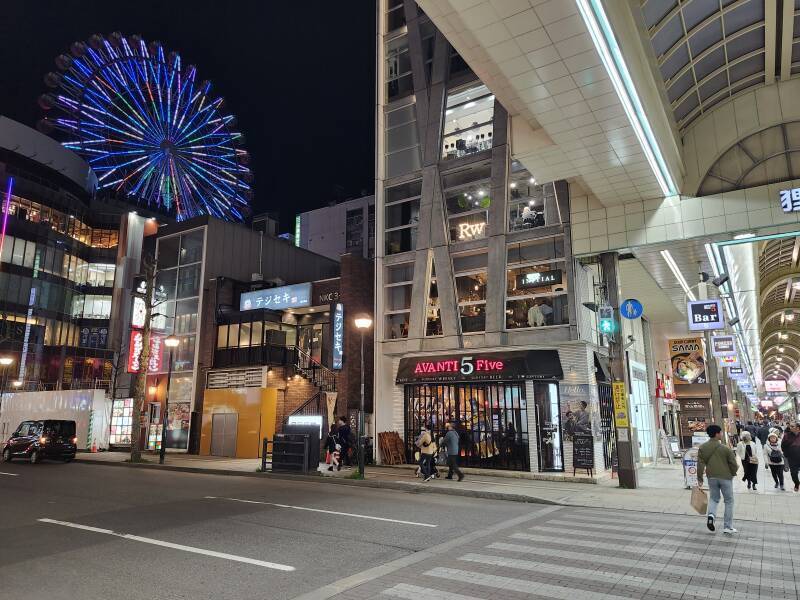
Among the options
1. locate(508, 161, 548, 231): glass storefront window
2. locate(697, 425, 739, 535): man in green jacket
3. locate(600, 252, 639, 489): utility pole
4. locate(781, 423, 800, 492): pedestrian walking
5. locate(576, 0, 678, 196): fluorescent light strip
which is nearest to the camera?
locate(697, 425, 739, 535): man in green jacket

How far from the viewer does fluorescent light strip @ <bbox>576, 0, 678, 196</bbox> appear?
908 centimetres

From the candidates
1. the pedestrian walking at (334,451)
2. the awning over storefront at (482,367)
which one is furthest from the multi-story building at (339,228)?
the pedestrian walking at (334,451)

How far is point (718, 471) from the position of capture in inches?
357

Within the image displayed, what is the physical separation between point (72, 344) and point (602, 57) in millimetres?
65107

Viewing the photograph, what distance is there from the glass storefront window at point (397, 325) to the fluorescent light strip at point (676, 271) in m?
10.7

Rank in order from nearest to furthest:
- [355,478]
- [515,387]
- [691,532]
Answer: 1. [691,532]
2. [355,478]
3. [515,387]

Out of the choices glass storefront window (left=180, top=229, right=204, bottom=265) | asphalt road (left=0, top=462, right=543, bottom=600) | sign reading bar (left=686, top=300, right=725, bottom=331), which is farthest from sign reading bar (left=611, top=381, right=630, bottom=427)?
glass storefront window (left=180, top=229, right=204, bottom=265)

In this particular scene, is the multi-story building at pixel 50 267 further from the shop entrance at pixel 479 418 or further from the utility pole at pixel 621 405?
the utility pole at pixel 621 405

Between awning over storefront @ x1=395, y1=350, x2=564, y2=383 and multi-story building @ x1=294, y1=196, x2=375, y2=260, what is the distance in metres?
47.4

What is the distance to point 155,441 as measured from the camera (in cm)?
2945

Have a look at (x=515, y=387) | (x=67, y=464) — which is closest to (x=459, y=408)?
(x=515, y=387)

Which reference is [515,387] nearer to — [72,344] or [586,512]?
[586,512]

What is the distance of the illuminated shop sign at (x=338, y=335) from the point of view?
23.8m

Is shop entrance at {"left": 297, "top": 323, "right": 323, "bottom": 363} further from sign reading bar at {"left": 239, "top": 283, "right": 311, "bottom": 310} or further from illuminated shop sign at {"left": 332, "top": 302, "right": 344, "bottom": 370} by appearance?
illuminated shop sign at {"left": 332, "top": 302, "right": 344, "bottom": 370}
